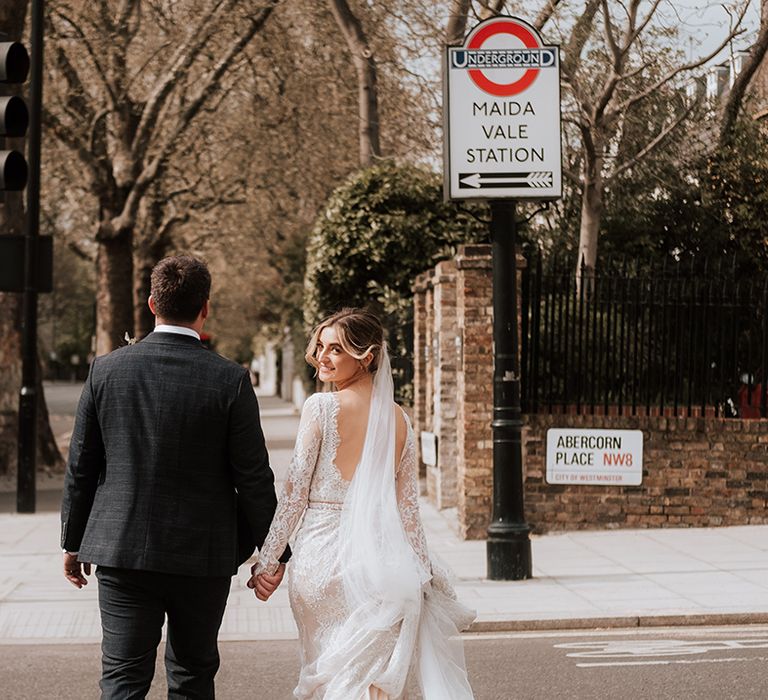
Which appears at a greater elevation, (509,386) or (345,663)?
(509,386)

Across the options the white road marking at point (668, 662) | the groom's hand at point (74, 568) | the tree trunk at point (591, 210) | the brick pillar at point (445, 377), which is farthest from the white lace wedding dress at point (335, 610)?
the tree trunk at point (591, 210)

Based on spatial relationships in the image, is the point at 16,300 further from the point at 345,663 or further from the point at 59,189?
the point at 345,663

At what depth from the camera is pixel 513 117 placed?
35.5 feet

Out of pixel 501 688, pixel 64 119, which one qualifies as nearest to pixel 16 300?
pixel 64 119

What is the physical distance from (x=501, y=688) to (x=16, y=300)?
1294 cm

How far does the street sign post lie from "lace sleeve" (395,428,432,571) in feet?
17.7

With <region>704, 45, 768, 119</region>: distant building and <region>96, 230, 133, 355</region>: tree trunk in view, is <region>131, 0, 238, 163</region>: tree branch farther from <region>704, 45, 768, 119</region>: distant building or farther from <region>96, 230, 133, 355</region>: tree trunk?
<region>704, 45, 768, 119</region>: distant building

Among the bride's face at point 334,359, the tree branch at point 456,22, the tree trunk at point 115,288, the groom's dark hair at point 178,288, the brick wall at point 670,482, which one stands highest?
the tree branch at point 456,22

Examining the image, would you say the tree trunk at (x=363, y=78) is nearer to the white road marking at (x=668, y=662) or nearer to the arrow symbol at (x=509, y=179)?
the arrow symbol at (x=509, y=179)

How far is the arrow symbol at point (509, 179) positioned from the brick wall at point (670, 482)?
294 centimetres

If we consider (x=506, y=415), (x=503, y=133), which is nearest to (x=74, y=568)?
(x=506, y=415)

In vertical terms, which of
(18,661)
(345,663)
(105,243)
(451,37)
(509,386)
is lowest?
(18,661)

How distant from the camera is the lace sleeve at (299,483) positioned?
4867 millimetres

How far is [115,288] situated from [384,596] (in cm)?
2127
